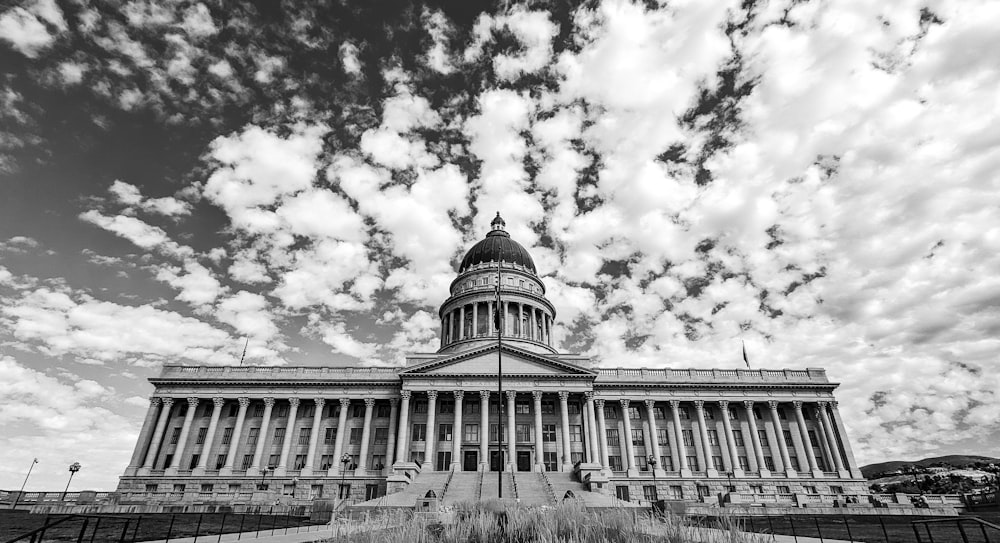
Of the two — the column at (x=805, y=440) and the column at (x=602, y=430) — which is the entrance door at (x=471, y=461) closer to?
the column at (x=602, y=430)

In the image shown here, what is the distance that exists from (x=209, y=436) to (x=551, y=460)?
36.7 metres

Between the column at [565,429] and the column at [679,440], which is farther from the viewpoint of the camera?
the column at [679,440]

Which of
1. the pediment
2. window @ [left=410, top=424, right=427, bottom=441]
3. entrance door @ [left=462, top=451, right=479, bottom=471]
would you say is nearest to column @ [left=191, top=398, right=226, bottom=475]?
the pediment

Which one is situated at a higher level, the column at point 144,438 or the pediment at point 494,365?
the pediment at point 494,365

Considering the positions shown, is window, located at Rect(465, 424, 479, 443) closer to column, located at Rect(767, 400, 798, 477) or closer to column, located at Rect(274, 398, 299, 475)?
column, located at Rect(274, 398, 299, 475)

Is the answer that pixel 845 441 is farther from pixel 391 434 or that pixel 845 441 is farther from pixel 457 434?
pixel 391 434

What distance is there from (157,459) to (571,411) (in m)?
45.0

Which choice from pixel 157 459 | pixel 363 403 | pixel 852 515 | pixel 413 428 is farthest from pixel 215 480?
pixel 852 515

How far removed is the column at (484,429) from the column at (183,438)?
31.9m

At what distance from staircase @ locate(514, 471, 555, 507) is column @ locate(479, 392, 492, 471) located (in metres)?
5.06

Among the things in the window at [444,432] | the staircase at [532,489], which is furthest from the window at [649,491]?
the window at [444,432]

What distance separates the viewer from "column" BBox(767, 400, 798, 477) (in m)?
52.9

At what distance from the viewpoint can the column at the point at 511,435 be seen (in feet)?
158

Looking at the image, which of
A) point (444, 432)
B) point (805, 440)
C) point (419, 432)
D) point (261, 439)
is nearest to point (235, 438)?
point (261, 439)
